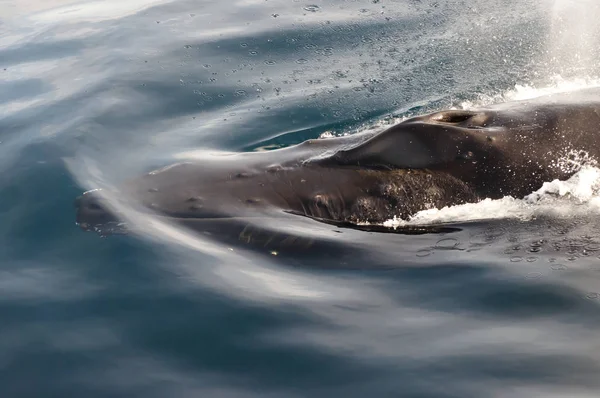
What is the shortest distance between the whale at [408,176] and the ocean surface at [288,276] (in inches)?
8.0

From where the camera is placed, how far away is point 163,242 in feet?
27.5

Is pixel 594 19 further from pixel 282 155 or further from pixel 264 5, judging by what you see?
pixel 282 155

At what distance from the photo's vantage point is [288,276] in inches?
305

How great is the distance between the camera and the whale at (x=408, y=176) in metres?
8.45

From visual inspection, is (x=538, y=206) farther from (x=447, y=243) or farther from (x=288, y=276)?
(x=288, y=276)

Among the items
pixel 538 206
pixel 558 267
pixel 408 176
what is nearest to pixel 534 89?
pixel 538 206

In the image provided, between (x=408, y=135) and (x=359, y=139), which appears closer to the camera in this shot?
(x=408, y=135)

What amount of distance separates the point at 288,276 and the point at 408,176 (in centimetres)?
185

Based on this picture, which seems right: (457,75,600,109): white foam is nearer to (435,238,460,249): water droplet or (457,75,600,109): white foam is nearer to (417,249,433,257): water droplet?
(435,238,460,249): water droplet

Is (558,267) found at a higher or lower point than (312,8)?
lower

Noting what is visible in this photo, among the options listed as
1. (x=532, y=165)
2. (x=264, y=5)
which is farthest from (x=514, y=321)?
(x=264, y=5)

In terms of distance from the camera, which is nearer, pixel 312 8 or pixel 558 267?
pixel 558 267

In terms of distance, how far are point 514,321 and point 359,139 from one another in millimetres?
3299

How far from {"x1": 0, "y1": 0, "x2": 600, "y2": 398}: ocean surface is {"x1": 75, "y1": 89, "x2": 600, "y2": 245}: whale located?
203 mm
